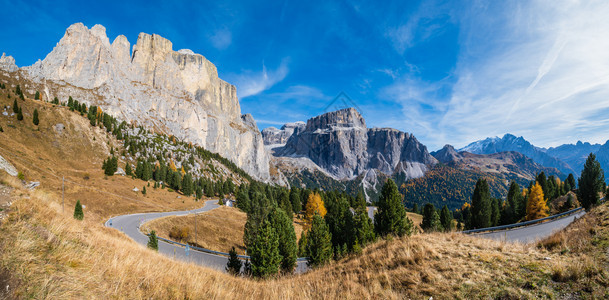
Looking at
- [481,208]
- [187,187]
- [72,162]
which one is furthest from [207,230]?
[481,208]

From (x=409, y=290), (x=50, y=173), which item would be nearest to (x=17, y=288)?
(x=409, y=290)

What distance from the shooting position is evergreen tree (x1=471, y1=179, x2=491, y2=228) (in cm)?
4144

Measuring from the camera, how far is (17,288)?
348 cm

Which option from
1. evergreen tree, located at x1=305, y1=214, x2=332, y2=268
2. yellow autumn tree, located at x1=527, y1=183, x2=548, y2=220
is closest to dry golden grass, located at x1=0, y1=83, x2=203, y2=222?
evergreen tree, located at x1=305, y1=214, x2=332, y2=268

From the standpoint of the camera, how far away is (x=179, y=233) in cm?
4141

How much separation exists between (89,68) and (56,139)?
465ft

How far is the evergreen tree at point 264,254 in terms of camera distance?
64.4 feet

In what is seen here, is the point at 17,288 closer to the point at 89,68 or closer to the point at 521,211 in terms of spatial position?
the point at 521,211

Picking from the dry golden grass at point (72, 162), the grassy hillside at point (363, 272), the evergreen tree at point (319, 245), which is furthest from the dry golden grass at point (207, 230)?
the grassy hillside at point (363, 272)

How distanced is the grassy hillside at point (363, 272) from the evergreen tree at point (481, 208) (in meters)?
40.0

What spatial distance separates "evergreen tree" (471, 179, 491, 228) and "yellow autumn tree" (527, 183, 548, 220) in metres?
9.65

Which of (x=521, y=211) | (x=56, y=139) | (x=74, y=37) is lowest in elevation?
(x=521, y=211)

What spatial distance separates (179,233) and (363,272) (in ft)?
141

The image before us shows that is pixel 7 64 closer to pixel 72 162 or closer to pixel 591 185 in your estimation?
pixel 72 162
